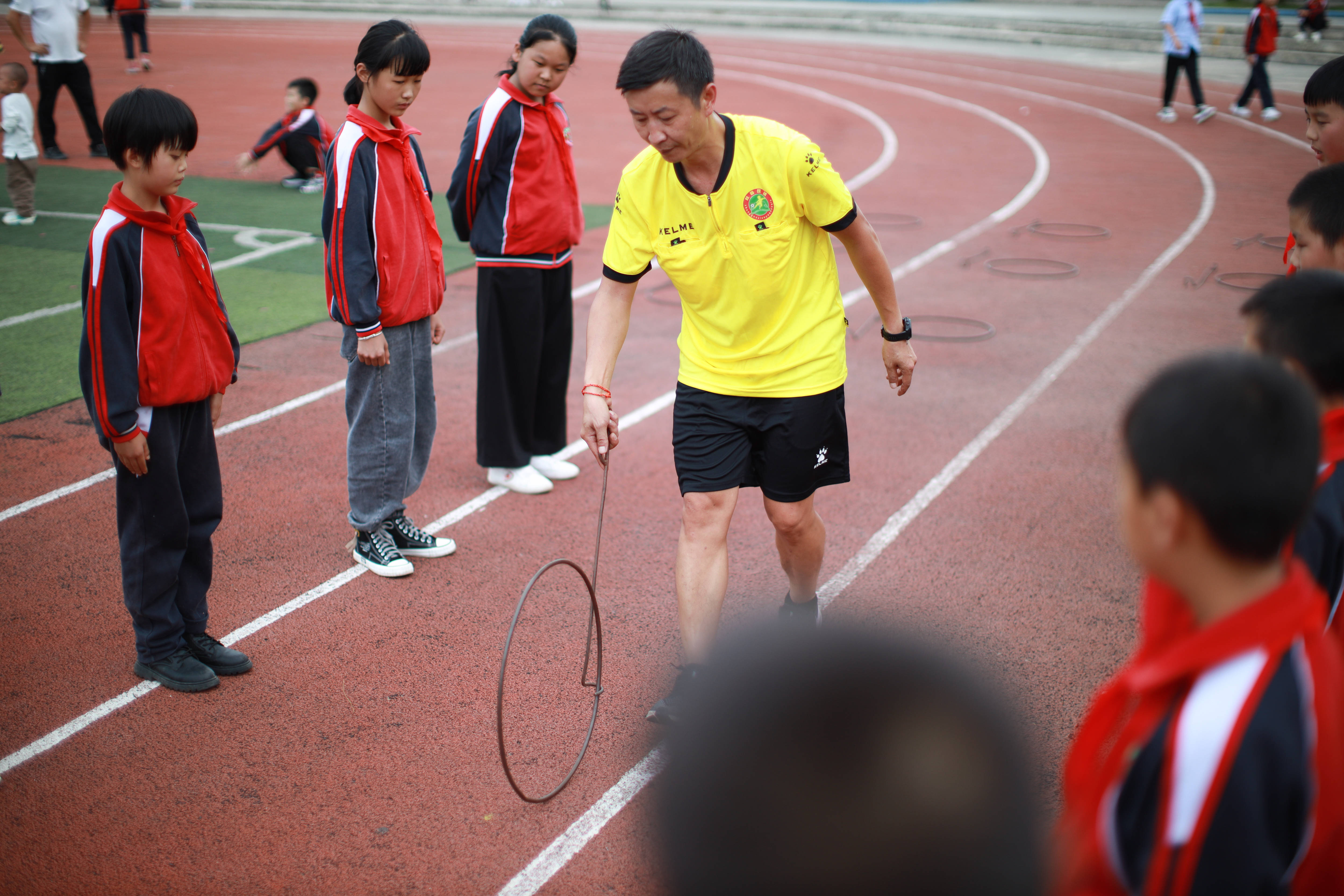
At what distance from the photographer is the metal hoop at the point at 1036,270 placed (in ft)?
34.5

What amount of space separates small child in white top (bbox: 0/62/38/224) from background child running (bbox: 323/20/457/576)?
810cm

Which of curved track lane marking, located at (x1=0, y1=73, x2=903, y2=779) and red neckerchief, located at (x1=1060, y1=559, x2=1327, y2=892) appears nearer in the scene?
red neckerchief, located at (x1=1060, y1=559, x2=1327, y2=892)

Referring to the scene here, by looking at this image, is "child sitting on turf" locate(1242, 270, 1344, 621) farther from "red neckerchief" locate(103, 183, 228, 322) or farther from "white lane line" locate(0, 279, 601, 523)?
"white lane line" locate(0, 279, 601, 523)

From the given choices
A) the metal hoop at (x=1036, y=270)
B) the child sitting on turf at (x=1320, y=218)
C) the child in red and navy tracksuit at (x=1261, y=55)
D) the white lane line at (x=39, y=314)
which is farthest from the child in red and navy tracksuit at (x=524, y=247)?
the child in red and navy tracksuit at (x=1261, y=55)

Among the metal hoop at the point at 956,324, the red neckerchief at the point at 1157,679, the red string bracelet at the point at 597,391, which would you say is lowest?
the metal hoop at the point at 956,324

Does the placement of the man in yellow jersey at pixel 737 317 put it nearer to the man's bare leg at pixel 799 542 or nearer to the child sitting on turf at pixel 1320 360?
the man's bare leg at pixel 799 542

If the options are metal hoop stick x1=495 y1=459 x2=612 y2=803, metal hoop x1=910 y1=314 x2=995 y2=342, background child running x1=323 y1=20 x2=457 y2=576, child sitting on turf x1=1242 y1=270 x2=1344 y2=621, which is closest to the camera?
child sitting on turf x1=1242 y1=270 x2=1344 y2=621

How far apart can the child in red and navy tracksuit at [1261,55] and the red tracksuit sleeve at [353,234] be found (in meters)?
19.5

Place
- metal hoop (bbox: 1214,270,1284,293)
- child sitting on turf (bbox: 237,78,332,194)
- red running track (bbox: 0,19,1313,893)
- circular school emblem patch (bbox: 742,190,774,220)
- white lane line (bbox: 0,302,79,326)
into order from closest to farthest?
red running track (bbox: 0,19,1313,893) < circular school emblem patch (bbox: 742,190,774,220) < white lane line (bbox: 0,302,79,326) < metal hoop (bbox: 1214,270,1284,293) < child sitting on turf (bbox: 237,78,332,194)

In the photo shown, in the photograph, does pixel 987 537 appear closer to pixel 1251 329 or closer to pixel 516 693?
pixel 516 693

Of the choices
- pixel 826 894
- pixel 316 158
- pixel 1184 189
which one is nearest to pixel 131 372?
pixel 826 894

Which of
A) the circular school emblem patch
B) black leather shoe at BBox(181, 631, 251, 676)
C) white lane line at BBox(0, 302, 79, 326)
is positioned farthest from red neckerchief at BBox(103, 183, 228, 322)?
white lane line at BBox(0, 302, 79, 326)

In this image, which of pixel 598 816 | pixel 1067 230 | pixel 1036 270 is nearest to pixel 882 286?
pixel 598 816

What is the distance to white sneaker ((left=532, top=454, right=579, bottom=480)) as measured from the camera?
6215 mm
